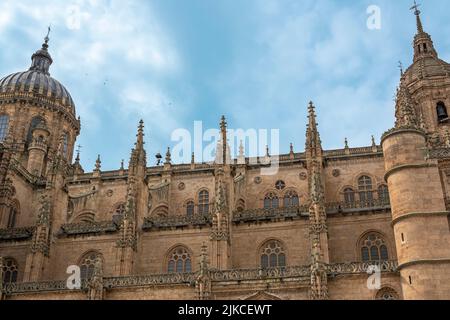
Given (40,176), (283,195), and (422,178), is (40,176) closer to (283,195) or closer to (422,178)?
(283,195)

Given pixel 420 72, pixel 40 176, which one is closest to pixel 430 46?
pixel 420 72

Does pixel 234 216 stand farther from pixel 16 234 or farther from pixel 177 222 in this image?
pixel 16 234

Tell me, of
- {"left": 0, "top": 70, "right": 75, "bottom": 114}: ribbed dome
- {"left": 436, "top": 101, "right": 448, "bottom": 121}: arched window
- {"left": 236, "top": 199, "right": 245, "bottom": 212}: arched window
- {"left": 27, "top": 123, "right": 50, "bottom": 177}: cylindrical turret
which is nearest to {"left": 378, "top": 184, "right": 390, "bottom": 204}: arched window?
{"left": 236, "top": 199, "right": 245, "bottom": 212}: arched window

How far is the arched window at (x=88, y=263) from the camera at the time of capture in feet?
118

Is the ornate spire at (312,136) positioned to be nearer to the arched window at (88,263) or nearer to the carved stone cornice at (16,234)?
the arched window at (88,263)

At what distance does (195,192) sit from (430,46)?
87.8 ft

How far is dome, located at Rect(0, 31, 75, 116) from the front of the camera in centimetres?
5109

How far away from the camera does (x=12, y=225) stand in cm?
4203

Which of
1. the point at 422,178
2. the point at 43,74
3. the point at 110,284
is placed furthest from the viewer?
the point at 43,74

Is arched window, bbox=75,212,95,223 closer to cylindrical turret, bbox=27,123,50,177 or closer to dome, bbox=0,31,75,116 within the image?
cylindrical turret, bbox=27,123,50,177

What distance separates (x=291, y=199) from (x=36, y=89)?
27.9 metres

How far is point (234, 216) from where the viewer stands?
36094mm

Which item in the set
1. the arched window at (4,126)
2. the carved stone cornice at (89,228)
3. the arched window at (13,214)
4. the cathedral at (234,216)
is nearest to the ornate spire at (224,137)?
the cathedral at (234,216)

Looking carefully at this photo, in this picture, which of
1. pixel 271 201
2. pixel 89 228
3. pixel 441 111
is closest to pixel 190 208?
pixel 271 201
